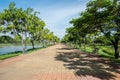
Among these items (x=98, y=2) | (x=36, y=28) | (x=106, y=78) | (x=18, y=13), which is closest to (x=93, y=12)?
(x=98, y=2)

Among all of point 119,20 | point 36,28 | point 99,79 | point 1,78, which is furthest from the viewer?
point 36,28

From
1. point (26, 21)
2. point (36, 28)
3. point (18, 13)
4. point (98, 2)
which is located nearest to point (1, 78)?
point (98, 2)

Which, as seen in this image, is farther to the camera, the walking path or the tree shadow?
the tree shadow

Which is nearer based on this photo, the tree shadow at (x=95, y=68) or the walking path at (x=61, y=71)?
the walking path at (x=61, y=71)

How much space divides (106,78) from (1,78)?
556 cm

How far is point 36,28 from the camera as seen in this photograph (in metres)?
38.2

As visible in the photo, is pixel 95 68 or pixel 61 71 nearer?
pixel 61 71

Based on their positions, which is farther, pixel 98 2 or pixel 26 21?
pixel 26 21

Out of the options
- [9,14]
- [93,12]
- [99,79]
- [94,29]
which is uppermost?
[9,14]

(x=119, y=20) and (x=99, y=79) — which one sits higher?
(x=119, y=20)

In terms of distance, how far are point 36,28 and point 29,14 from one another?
25.5 feet

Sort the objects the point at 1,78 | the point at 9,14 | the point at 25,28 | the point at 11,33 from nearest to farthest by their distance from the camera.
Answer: the point at 1,78 → the point at 9,14 → the point at 11,33 → the point at 25,28

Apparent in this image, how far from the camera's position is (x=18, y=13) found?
25.9 m

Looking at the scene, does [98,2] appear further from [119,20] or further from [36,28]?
[36,28]
